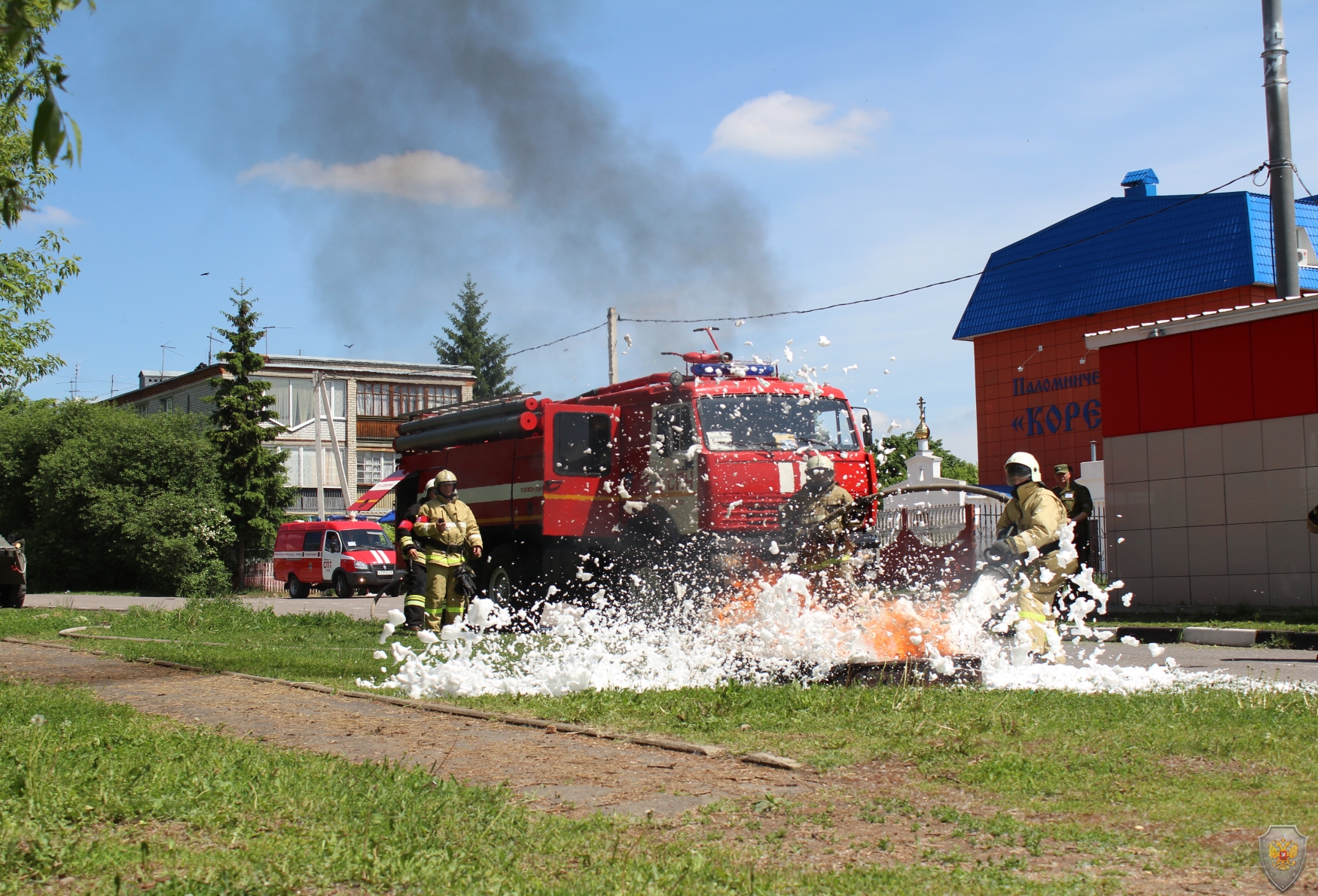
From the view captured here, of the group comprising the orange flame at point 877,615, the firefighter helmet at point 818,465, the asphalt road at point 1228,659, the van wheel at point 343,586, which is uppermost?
the firefighter helmet at point 818,465

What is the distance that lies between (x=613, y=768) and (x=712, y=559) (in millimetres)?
7078

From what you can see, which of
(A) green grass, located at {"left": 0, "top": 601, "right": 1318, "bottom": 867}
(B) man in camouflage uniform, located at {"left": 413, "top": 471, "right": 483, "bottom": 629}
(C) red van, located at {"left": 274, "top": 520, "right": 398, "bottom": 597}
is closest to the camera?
(A) green grass, located at {"left": 0, "top": 601, "right": 1318, "bottom": 867}

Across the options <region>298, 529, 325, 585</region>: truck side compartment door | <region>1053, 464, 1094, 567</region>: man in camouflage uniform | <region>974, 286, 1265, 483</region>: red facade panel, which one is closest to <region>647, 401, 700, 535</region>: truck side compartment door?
<region>1053, 464, 1094, 567</region>: man in camouflage uniform

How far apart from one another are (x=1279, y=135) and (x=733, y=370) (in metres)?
7.36

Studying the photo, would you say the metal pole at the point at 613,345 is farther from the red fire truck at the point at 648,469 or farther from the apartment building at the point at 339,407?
the apartment building at the point at 339,407

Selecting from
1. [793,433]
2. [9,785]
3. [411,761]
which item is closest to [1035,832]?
[411,761]

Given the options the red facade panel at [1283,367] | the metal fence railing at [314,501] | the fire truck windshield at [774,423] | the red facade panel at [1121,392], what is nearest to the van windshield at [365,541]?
the red facade panel at [1121,392]

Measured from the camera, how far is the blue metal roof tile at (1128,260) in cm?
2902

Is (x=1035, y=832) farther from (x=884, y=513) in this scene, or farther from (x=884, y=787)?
(x=884, y=513)

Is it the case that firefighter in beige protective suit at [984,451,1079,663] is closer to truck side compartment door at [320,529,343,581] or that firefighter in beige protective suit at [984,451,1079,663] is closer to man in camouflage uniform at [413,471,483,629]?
man in camouflage uniform at [413,471,483,629]

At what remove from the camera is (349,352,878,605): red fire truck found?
1305 centimetres

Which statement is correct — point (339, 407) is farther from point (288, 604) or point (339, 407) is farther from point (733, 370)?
point (733, 370)

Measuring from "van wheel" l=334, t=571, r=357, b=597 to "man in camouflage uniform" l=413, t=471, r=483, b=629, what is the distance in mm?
21346

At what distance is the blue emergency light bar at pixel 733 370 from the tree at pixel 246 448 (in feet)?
100
